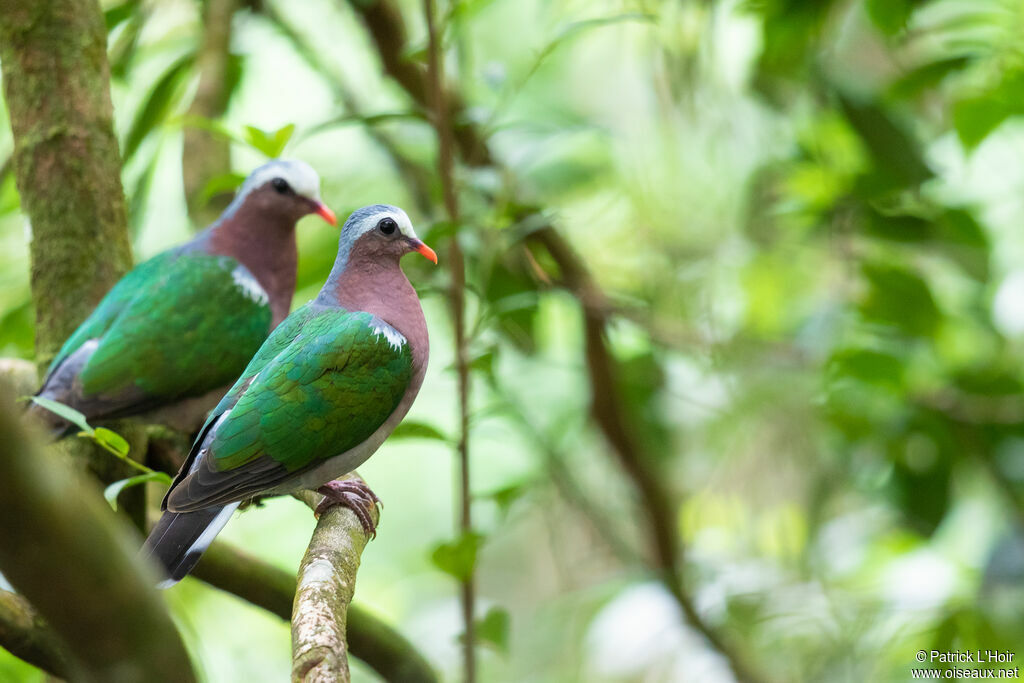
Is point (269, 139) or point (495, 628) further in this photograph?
point (495, 628)

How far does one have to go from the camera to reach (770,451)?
411 cm

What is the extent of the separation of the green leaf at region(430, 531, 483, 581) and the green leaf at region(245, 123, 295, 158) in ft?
2.90

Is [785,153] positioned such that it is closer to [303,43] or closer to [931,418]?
[931,418]

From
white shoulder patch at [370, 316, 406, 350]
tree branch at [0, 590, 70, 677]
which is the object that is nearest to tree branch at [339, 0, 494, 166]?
white shoulder patch at [370, 316, 406, 350]

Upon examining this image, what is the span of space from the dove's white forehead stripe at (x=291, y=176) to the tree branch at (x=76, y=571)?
1707 mm

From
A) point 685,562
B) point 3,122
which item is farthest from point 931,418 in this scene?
point 3,122

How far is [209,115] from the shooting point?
2926mm

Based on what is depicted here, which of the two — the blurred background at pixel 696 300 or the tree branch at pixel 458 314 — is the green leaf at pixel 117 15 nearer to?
the blurred background at pixel 696 300

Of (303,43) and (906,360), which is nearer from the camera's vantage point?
(906,360)

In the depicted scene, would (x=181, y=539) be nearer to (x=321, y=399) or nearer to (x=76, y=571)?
(x=321, y=399)

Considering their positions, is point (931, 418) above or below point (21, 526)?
above

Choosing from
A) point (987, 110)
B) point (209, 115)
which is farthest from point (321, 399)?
point (987, 110)

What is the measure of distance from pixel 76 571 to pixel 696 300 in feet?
10.5

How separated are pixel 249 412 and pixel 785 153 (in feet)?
8.53
